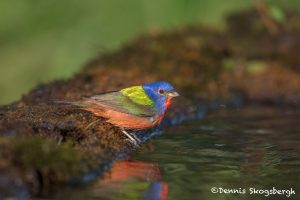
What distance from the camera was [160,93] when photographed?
686 cm

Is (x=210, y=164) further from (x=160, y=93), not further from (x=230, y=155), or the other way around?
(x=160, y=93)

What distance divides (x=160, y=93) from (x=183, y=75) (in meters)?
2.67

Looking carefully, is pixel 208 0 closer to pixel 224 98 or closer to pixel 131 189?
pixel 224 98

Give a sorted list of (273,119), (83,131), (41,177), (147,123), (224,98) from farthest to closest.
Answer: (224,98) → (273,119) → (147,123) → (83,131) → (41,177)

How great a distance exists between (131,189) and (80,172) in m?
0.37

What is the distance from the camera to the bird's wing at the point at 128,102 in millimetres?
6355

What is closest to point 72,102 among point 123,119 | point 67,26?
point 123,119

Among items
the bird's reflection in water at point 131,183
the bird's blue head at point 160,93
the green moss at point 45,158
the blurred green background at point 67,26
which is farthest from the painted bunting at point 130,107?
the blurred green background at point 67,26

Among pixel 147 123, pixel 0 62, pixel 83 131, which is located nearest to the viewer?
pixel 83 131

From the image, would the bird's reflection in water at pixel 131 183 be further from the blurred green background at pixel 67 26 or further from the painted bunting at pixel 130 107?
the blurred green background at pixel 67 26

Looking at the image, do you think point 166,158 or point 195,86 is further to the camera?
point 195,86

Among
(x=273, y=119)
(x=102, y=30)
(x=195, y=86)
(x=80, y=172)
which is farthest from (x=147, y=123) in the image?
(x=102, y=30)

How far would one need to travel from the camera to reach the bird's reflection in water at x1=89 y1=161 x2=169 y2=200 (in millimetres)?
4820

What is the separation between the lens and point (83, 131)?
Result: 19.5 feet
